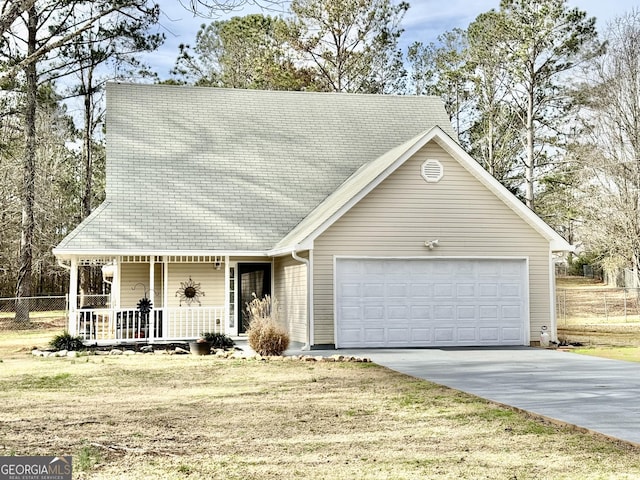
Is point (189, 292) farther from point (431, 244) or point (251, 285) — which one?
point (431, 244)

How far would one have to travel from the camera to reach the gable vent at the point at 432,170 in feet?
57.4

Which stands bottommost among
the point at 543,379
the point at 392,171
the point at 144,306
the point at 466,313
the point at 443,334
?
the point at 543,379

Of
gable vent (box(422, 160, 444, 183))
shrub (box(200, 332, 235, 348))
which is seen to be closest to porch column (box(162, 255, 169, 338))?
shrub (box(200, 332, 235, 348))

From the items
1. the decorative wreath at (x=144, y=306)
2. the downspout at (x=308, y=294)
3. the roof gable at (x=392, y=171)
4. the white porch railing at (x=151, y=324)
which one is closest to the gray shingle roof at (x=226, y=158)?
the decorative wreath at (x=144, y=306)

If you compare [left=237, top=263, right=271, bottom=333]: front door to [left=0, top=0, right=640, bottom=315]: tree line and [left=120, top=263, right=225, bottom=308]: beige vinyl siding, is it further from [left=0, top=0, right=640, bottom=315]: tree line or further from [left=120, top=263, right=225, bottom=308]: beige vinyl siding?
[left=0, top=0, right=640, bottom=315]: tree line

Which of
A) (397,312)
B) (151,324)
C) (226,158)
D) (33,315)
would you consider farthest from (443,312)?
(33,315)

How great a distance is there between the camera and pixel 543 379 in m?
12.0

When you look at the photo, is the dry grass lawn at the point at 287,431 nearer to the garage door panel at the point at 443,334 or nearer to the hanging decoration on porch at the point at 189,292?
the garage door panel at the point at 443,334

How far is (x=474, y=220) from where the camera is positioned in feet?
58.2

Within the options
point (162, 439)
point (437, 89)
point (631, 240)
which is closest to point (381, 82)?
point (437, 89)

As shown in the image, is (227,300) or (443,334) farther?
(227,300)

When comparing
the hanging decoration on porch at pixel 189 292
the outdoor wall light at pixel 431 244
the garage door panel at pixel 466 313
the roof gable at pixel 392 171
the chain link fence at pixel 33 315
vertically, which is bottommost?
the chain link fence at pixel 33 315

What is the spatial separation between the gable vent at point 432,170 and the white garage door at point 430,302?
186 centimetres

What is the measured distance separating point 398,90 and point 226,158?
18141mm
